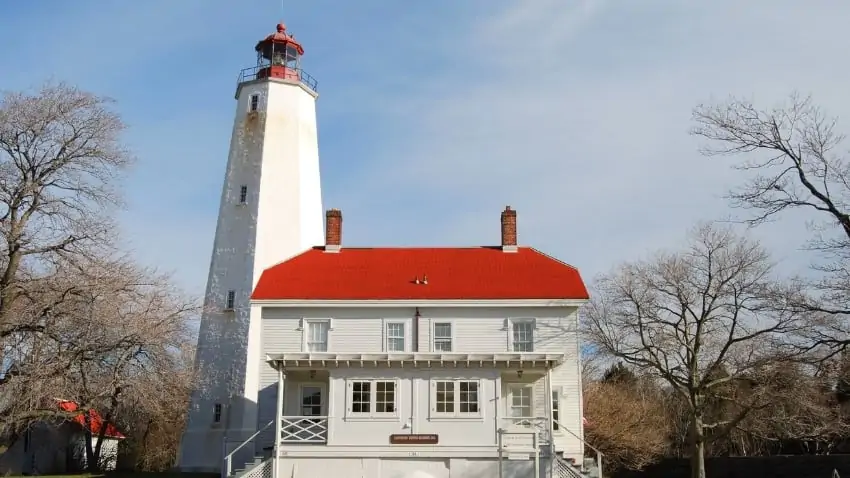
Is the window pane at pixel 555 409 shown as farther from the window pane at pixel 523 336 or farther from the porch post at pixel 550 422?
the porch post at pixel 550 422

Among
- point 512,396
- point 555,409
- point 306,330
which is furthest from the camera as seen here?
point 306,330

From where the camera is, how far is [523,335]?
26.2 metres

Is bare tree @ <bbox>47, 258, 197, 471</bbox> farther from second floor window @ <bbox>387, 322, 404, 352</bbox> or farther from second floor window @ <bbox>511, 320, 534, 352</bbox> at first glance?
second floor window @ <bbox>511, 320, 534, 352</bbox>

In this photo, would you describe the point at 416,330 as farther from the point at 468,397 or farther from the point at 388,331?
the point at 468,397

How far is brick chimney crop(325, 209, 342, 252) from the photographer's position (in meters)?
30.0

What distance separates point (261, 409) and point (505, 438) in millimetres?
8386

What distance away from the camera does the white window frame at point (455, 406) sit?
2250 cm

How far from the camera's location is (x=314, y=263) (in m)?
28.8

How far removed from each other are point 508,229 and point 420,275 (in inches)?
163

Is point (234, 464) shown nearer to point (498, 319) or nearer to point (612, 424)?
point (498, 319)

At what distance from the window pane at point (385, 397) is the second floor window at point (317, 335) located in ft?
13.2

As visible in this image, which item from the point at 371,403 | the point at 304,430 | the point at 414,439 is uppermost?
the point at 371,403

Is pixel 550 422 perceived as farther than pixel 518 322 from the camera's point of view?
No

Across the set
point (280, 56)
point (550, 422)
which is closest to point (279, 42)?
point (280, 56)
